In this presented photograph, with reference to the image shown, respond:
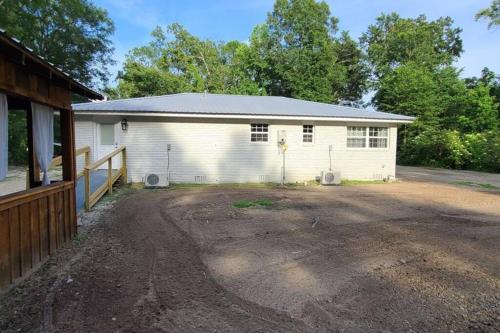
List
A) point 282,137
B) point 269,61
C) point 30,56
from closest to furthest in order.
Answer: point 30,56 → point 282,137 → point 269,61

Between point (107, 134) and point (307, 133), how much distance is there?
7627mm

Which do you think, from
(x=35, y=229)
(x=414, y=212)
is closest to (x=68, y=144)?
(x=35, y=229)

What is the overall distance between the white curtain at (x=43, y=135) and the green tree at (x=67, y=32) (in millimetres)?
21515

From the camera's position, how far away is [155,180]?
11961mm

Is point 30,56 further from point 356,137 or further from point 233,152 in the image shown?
point 356,137

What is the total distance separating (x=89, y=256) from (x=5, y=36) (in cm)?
299

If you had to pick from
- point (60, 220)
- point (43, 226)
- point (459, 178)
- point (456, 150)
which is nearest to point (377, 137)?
point (459, 178)

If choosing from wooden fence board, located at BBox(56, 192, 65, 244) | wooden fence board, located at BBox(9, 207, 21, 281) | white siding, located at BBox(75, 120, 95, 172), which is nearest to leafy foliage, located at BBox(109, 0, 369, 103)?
white siding, located at BBox(75, 120, 95, 172)

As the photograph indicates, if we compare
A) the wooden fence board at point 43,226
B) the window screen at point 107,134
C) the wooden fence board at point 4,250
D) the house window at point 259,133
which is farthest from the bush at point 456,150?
the wooden fence board at point 4,250

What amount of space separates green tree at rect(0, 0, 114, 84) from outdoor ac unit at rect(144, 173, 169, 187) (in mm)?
17192

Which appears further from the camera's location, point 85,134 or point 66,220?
point 85,134

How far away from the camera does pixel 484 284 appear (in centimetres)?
395

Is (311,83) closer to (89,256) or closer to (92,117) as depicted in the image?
(92,117)

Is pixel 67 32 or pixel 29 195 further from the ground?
pixel 67 32
